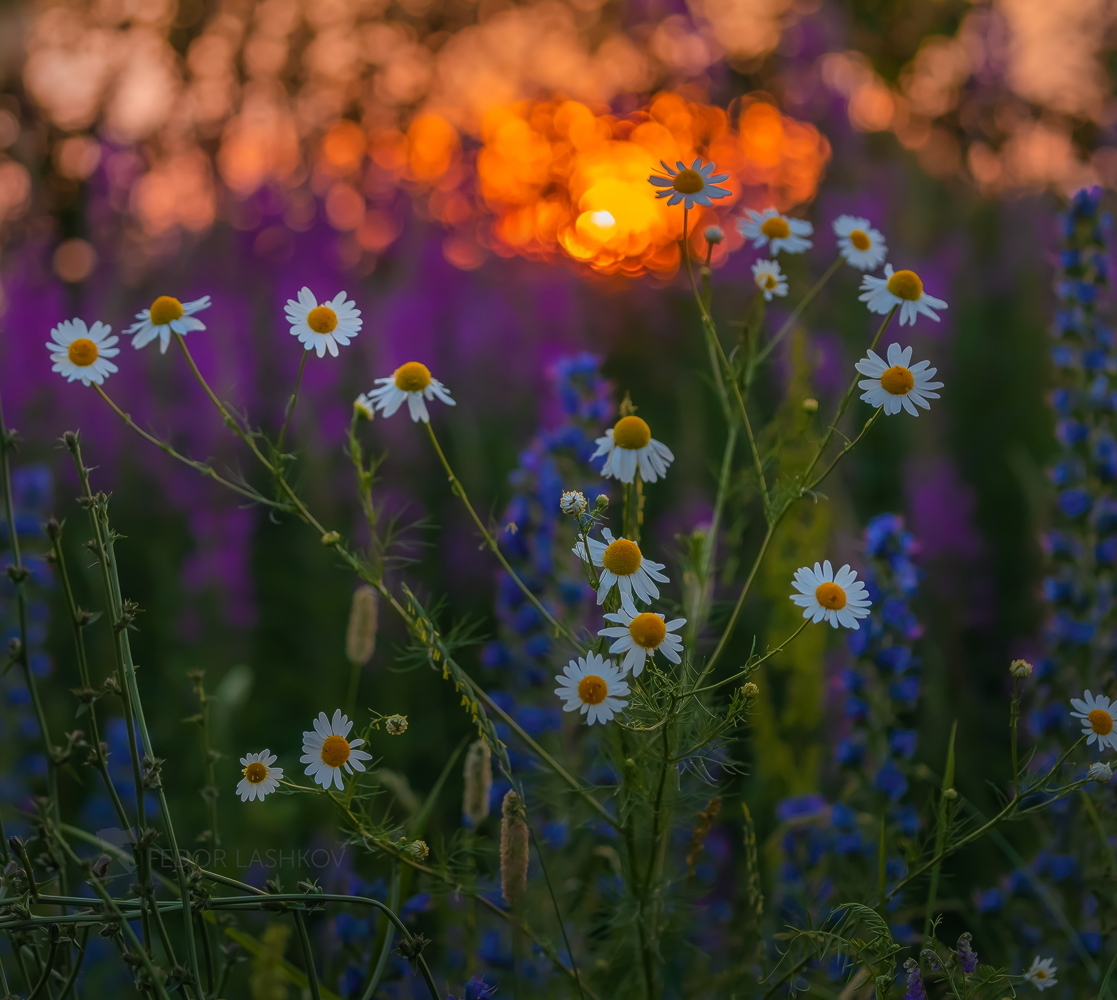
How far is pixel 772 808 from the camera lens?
6.77ft

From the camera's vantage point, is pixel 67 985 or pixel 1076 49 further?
pixel 1076 49

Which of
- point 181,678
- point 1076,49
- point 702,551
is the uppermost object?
point 1076,49

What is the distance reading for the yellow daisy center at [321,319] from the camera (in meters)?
1.08

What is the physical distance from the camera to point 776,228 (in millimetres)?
1264

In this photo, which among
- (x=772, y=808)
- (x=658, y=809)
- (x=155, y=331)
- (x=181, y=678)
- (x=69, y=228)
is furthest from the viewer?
(x=69, y=228)

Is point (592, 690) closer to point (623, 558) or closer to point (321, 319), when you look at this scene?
point (623, 558)

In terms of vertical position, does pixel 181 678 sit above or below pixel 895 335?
below

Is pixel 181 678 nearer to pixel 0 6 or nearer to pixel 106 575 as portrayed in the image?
pixel 106 575

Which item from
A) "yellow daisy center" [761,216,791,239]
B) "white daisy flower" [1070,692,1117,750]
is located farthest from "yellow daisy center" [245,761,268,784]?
"yellow daisy center" [761,216,791,239]

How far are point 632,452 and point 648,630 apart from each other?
0.66 ft

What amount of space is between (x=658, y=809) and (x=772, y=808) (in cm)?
119

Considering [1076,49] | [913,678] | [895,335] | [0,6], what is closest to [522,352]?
[895,335]

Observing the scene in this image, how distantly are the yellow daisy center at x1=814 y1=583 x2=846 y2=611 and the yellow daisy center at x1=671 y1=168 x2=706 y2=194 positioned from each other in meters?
0.52

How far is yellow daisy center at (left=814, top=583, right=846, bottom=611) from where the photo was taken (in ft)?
3.18
